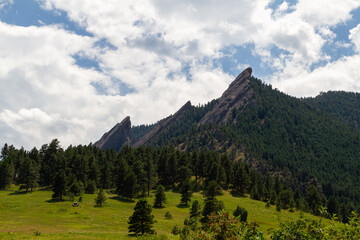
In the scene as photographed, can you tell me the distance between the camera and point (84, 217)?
2418 inches

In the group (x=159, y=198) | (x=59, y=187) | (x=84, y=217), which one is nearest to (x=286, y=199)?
(x=159, y=198)

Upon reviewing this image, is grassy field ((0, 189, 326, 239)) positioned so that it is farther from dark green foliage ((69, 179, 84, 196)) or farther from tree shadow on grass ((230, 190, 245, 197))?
tree shadow on grass ((230, 190, 245, 197))

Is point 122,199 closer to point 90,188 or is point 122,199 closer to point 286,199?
point 90,188

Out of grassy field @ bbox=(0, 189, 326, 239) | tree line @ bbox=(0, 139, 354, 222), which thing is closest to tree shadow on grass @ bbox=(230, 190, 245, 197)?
tree line @ bbox=(0, 139, 354, 222)

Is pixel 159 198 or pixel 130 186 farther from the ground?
pixel 130 186

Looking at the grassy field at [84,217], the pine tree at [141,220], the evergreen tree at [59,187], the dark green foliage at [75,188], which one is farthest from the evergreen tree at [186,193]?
the pine tree at [141,220]

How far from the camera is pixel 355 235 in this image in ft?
34.0

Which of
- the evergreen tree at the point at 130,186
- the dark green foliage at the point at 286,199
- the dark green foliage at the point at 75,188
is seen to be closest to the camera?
the dark green foliage at the point at 75,188

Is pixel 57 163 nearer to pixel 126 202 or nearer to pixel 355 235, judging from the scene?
pixel 126 202

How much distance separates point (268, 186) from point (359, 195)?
10870 cm

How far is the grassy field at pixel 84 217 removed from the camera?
44.7 m

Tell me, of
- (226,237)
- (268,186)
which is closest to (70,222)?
(226,237)

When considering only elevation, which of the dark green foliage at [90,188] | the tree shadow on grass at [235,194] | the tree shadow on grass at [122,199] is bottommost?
the tree shadow on grass at [122,199]

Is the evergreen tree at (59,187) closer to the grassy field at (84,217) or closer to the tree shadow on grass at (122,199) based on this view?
the grassy field at (84,217)
